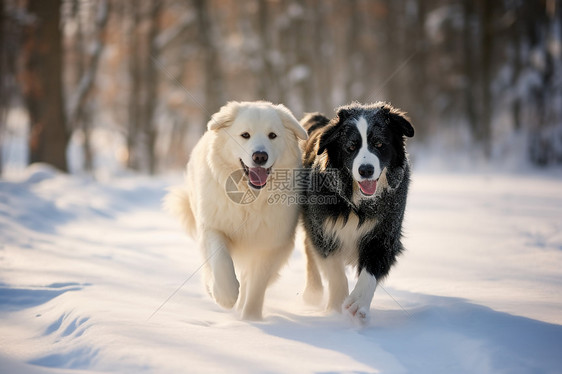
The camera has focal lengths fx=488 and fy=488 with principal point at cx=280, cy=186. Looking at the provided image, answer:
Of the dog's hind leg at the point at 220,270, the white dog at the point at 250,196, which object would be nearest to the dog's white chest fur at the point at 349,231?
the white dog at the point at 250,196

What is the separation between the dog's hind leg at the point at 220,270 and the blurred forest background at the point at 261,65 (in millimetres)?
8018

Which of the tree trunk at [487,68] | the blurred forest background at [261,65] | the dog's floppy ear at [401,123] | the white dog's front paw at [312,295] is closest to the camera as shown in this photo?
the dog's floppy ear at [401,123]

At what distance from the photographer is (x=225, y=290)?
12.3ft

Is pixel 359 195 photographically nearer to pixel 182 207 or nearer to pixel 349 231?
pixel 349 231

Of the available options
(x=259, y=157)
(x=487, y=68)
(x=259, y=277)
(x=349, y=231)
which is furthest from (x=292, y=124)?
(x=487, y=68)

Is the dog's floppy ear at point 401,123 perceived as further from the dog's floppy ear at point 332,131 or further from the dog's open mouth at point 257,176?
the dog's open mouth at point 257,176

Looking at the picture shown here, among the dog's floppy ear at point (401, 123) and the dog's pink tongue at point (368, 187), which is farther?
the dog's floppy ear at point (401, 123)

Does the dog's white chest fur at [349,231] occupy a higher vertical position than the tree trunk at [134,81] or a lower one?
lower

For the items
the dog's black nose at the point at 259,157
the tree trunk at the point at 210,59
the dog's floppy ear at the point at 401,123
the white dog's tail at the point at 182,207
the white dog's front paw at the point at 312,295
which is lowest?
the white dog's front paw at the point at 312,295

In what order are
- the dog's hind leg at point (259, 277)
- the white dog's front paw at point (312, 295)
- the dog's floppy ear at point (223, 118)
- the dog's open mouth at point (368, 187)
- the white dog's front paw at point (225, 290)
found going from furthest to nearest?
1. the white dog's front paw at point (312, 295)
2. the dog's floppy ear at point (223, 118)
3. the dog's hind leg at point (259, 277)
4. the dog's open mouth at point (368, 187)
5. the white dog's front paw at point (225, 290)

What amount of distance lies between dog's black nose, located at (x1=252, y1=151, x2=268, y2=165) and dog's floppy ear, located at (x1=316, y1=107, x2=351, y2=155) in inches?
20.5

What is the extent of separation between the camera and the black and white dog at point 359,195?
3.89 m

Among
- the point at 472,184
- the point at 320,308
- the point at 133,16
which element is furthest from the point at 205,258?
the point at 133,16

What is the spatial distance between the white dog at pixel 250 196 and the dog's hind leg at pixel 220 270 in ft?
0.03
